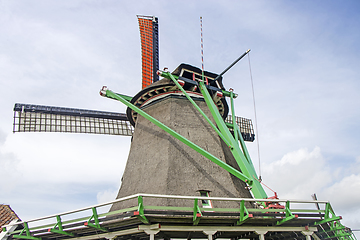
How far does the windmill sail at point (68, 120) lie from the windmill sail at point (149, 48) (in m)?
3.12

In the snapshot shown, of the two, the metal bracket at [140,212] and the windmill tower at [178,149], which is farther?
the windmill tower at [178,149]

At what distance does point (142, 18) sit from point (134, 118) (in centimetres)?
786

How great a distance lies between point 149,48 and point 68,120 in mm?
6733

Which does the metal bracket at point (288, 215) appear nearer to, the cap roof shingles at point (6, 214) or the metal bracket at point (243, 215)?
the metal bracket at point (243, 215)

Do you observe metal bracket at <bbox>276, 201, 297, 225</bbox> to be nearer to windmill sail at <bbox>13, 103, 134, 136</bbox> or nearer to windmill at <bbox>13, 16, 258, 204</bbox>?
windmill at <bbox>13, 16, 258, 204</bbox>

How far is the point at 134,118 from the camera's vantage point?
48.9 feet

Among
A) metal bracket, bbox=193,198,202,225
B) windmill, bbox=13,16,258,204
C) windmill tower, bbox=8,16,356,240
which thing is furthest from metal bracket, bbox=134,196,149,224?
windmill, bbox=13,16,258,204

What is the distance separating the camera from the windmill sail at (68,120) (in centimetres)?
1562

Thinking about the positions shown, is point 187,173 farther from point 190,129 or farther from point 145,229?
point 145,229

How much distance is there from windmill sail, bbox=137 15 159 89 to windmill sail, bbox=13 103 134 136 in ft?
10.2

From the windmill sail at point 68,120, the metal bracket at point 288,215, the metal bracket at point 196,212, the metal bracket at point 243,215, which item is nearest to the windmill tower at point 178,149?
the metal bracket at point 243,215

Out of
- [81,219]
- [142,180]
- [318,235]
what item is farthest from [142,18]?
[318,235]

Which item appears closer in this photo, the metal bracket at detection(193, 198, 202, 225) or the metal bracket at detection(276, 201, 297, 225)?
the metal bracket at detection(193, 198, 202, 225)

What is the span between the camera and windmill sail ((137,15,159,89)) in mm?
17844
